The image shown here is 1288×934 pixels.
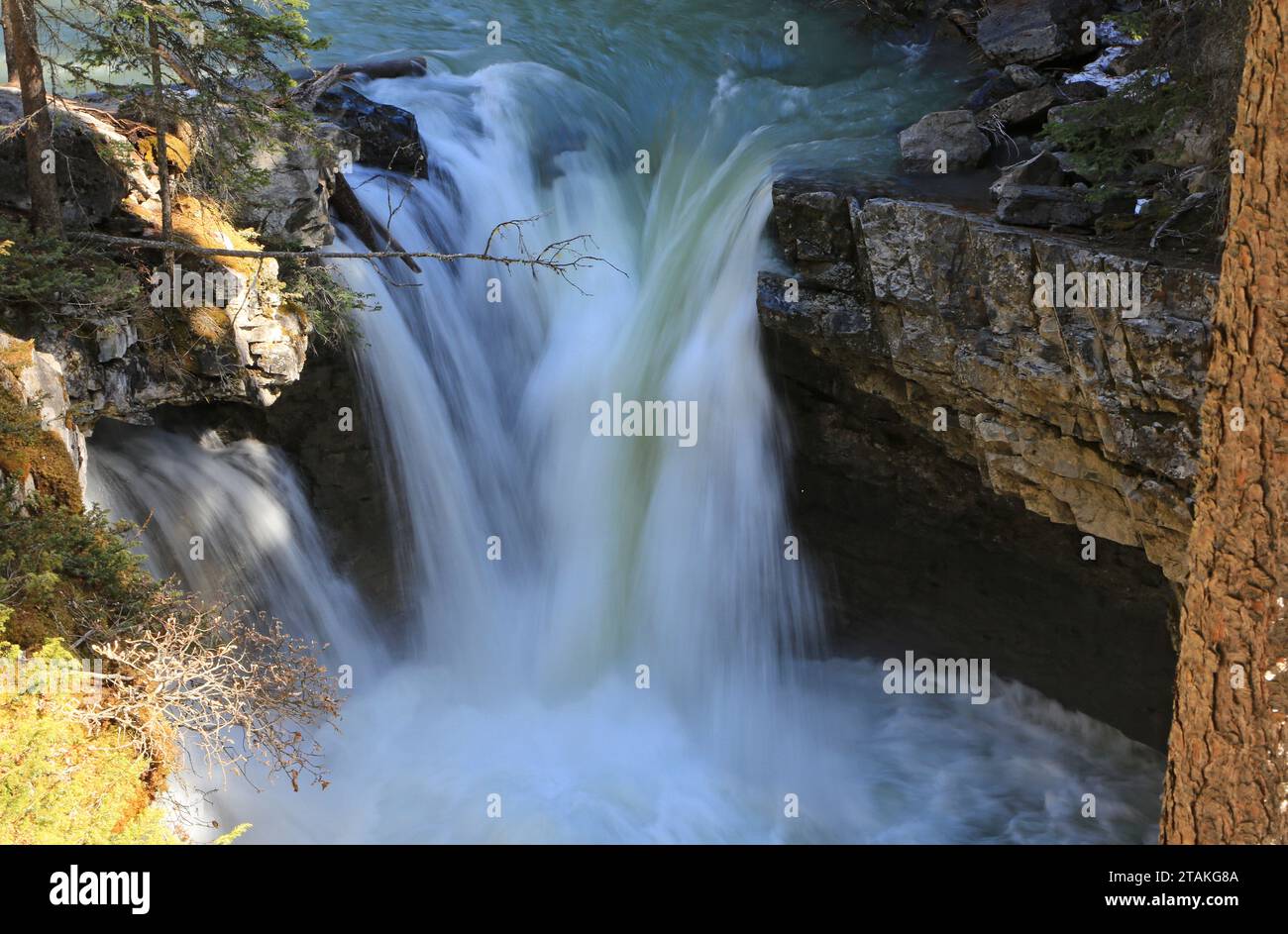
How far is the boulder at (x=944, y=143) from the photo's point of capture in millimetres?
10266

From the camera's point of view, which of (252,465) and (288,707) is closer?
(288,707)

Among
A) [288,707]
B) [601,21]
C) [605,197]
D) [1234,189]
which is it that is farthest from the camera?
[601,21]

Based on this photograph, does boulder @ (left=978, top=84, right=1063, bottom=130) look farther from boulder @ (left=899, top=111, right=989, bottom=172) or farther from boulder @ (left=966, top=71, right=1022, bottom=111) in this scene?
boulder @ (left=966, top=71, right=1022, bottom=111)

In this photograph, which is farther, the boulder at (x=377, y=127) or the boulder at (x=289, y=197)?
the boulder at (x=377, y=127)

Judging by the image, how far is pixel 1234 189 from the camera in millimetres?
5039

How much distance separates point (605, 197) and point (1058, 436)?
5852 mm

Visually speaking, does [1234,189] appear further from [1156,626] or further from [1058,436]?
[1156,626]

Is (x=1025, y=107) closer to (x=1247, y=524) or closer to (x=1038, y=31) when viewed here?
(x=1038, y=31)

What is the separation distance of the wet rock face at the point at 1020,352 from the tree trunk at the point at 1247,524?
7.94 ft

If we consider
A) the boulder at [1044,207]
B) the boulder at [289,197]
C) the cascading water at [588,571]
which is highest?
the boulder at [289,197]

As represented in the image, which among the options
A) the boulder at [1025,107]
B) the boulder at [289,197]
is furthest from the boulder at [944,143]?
the boulder at [289,197]

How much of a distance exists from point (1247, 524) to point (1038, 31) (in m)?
8.36

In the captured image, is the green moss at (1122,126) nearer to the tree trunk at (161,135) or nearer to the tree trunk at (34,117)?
the tree trunk at (161,135)
